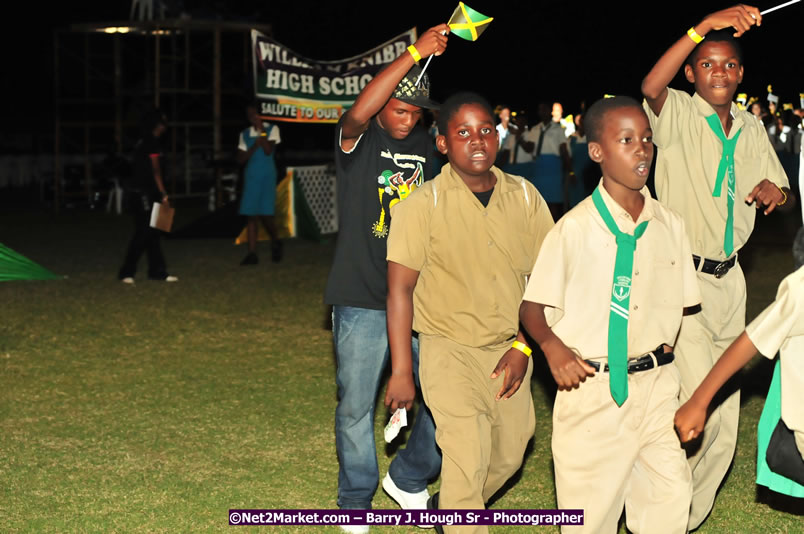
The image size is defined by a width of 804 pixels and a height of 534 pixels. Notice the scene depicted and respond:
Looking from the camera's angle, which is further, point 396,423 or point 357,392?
point 357,392

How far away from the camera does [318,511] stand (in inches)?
203

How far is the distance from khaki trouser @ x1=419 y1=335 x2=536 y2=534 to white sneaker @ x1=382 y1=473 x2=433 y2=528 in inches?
32.6

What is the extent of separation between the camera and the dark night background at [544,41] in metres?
42.9

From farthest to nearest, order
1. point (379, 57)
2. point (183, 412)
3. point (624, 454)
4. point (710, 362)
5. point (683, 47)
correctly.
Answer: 1. point (379, 57)
2. point (183, 412)
3. point (710, 362)
4. point (683, 47)
5. point (624, 454)

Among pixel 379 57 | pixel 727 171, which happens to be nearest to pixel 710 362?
pixel 727 171

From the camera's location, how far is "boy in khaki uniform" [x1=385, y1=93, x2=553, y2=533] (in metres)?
4.48

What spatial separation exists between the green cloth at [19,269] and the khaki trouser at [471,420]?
33.5 feet

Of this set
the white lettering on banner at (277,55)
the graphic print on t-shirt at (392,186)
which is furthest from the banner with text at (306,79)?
the graphic print on t-shirt at (392,186)

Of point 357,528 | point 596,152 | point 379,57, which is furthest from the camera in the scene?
point 379,57

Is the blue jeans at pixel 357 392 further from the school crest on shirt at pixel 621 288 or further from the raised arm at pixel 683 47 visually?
the raised arm at pixel 683 47

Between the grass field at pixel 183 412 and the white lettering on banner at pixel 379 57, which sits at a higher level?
the white lettering on banner at pixel 379 57

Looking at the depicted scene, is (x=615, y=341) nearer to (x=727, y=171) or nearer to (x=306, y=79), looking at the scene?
(x=727, y=171)

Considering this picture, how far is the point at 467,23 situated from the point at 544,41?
136ft

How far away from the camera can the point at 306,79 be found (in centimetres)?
1834
